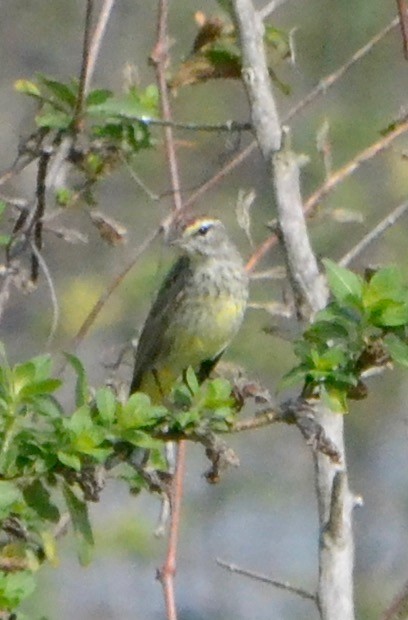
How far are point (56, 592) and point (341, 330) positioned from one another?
548 centimetres

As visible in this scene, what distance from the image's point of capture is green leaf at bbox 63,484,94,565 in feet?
9.19

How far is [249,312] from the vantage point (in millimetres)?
8172

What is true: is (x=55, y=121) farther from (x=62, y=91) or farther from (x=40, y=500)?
(x=40, y=500)

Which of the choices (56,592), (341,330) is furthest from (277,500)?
(341,330)

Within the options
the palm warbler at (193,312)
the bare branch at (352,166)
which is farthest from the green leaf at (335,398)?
the palm warbler at (193,312)

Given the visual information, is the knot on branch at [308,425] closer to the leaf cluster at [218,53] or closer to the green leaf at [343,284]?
the green leaf at [343,284]

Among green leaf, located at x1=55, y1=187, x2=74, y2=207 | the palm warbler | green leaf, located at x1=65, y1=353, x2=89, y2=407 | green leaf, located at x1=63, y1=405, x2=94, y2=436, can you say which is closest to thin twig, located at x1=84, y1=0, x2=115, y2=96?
green leaf, located at x1=55, y1=187, x2=74, y2=207

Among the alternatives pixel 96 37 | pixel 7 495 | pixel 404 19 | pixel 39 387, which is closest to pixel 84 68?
pixel 96 37

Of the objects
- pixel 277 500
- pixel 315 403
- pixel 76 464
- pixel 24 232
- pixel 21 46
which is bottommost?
pixel 76 464

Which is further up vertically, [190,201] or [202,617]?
[202,617]

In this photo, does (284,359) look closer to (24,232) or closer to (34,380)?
(24,232)

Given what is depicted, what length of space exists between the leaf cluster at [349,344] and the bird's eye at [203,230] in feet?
7.41

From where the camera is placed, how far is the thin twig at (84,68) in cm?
302

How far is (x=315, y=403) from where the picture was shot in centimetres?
286
